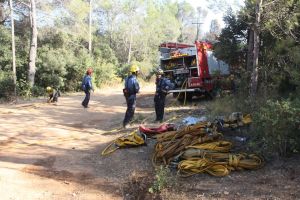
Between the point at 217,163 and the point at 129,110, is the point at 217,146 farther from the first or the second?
the point at 129,110

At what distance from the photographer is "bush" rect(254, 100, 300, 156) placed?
6695 mm

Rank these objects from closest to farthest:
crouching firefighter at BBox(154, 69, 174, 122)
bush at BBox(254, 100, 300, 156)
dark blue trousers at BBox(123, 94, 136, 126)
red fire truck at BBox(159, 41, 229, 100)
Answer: bush at BBox(254, 100, 300, 156), dark blue trousers at BBox(123, 94, 136, 126), crouching firefighter at BBox(154, 69, 174, 122), red fire truck at BBox(159, 41, 229, 100)

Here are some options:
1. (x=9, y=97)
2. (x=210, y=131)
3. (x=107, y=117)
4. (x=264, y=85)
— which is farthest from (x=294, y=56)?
(x=9, y=97)

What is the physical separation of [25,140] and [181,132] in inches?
173

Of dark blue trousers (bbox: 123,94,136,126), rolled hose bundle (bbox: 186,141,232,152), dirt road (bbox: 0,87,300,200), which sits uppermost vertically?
dark blue trousers (bbox: 123,94,136,126)

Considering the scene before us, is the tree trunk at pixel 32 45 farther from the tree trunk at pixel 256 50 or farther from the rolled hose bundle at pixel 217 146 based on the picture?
the rolled hose bundle at pixel 217 146

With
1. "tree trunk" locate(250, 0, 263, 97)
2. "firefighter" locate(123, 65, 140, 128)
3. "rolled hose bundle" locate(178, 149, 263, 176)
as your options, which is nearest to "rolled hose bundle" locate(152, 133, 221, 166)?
"rolled hose bundle" locate(178, 149, 263, 176)

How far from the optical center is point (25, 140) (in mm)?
11000

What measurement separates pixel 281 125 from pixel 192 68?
36.4ft

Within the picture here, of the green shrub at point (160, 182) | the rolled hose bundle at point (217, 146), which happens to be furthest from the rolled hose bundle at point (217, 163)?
the green shrub at point (160, 182)

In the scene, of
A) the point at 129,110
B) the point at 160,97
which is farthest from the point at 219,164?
the point at 160,97

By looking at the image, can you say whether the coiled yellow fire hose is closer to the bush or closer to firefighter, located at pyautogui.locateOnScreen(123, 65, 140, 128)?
the bush

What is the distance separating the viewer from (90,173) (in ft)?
26.2

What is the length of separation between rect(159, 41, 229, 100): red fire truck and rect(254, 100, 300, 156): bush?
10253mm
